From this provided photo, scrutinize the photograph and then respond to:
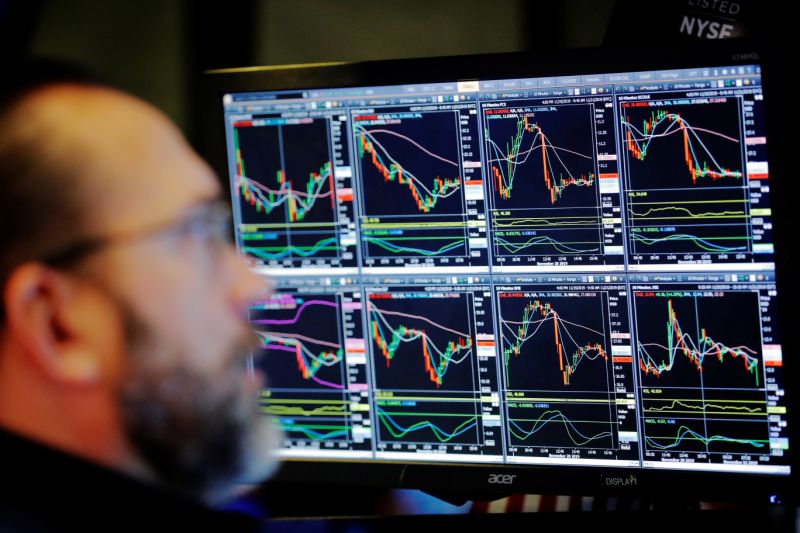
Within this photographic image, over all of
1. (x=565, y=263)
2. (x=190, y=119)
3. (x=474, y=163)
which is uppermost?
(x=190, y=119)

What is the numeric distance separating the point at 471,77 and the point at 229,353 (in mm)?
492

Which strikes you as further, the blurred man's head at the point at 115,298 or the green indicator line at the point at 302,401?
the green indicator line at the point at 302,401

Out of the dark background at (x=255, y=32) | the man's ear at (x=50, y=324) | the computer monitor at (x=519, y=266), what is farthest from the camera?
the dark background at (x=255, y=32)

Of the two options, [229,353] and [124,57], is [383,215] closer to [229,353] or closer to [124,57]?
[229,353]

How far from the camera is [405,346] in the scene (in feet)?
3.80

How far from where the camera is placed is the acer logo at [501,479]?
3.75 feet

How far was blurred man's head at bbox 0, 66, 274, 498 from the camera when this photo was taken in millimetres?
735

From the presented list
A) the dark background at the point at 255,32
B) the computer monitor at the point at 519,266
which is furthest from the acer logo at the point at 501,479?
the dark background at the point at 255,32

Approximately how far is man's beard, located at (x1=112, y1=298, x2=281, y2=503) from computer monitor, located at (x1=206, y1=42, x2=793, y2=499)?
0.33 metres

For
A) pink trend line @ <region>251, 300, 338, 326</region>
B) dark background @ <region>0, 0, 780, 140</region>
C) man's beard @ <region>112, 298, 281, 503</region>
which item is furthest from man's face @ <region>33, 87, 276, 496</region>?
dark background @ <region>0, 0, 780, 140</region>

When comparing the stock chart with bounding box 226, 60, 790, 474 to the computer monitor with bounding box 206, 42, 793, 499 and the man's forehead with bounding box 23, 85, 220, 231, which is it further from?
the man's forehead with bounding box 23, 85, 220, 231

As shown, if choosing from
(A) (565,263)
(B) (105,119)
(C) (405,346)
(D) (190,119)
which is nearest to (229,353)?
(B) (105,119)

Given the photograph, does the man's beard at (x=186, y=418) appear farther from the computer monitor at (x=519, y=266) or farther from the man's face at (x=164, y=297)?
the computer monitor at (x=519, y=266)

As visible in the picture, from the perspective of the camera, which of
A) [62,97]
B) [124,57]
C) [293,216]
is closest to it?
[62,97]
